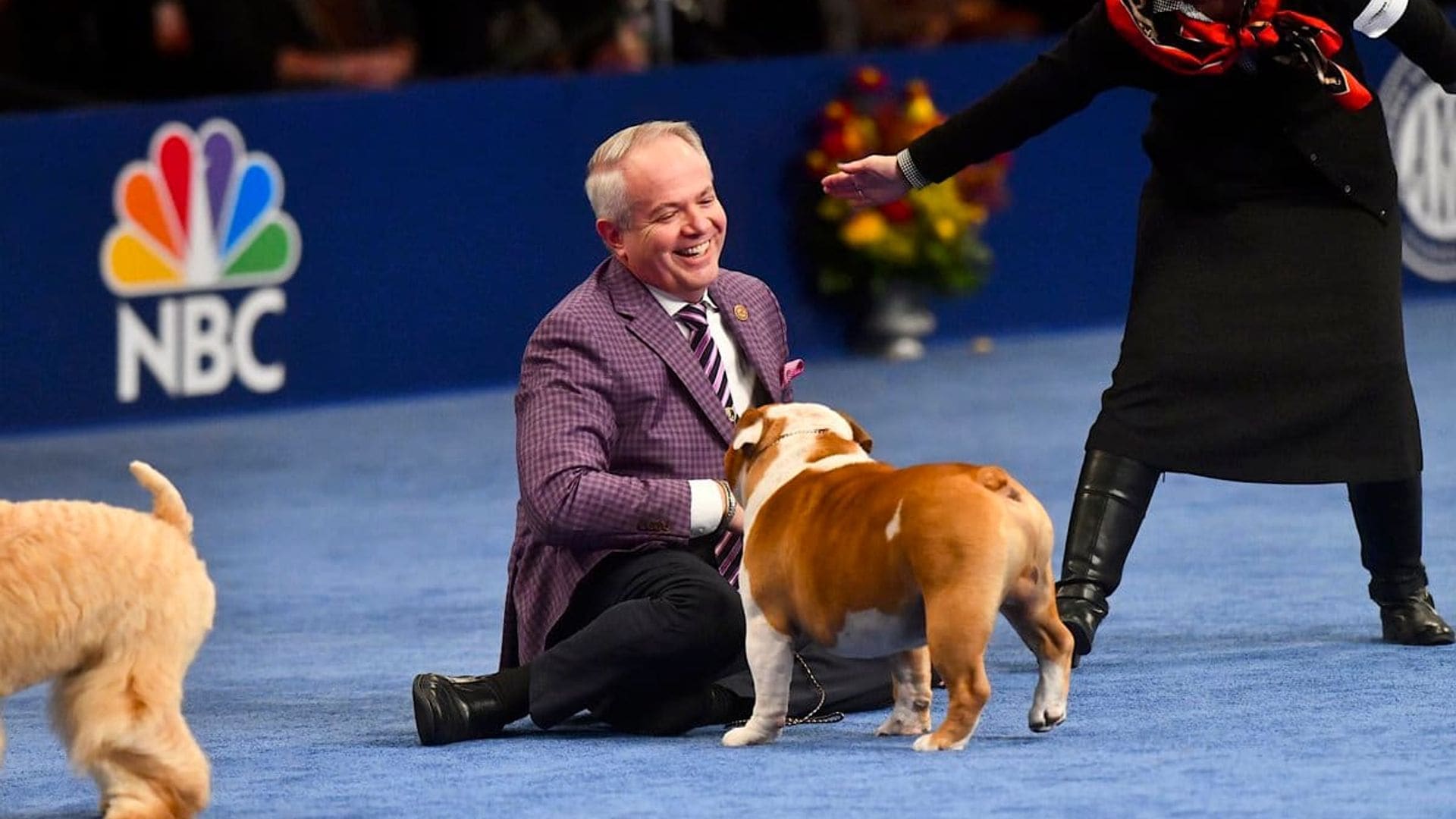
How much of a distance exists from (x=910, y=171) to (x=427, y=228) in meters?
4.52

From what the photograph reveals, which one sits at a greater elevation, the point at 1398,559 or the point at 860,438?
the point at 860,438

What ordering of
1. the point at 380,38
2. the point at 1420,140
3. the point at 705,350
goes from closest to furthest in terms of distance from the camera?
1. the point at 705,350
2. the point at 380,38
3. the point at 1420,140

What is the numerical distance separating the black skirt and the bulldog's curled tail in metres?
0.98

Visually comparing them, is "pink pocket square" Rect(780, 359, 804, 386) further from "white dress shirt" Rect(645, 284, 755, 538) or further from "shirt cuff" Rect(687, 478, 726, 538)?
"shirt cuff" Rect(687, 478, 726, 538)


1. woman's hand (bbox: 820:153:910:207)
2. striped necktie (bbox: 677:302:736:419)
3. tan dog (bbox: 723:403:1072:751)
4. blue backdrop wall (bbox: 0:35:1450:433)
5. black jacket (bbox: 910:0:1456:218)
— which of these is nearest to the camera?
tan dog (bbox: 723:403:1072:751)

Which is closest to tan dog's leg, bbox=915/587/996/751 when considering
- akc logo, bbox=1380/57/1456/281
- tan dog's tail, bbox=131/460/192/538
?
tan dog's tail, bbox=131/460/192/538

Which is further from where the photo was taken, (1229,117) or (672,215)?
(1229,117)

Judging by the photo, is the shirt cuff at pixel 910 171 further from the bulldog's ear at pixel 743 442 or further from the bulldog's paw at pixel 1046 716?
the bulldog's paw at pixel 1046 716

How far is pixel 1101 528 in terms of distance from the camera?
4.72m

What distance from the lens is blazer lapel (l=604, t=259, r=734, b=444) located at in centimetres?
430

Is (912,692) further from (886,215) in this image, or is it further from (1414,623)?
(886,215)

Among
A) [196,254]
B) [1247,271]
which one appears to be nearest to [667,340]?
[1247,271]

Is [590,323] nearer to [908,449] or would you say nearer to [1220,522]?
[1220,522]

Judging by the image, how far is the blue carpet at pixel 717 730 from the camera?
3.72m
